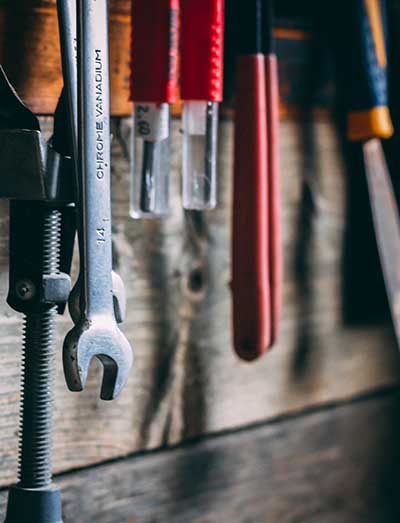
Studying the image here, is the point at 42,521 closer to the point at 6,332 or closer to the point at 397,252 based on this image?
the point at 6,332

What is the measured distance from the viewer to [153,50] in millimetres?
604

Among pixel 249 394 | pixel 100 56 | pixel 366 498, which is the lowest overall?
pixel 366 498

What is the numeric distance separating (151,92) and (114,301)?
0.48 ft

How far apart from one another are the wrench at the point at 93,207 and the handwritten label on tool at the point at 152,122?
0.27 ft

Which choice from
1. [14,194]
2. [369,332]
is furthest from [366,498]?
[14,194]

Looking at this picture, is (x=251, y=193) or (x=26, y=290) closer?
(x=26, y=290)

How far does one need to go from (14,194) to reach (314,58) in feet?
1.35

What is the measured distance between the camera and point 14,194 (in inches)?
21.7

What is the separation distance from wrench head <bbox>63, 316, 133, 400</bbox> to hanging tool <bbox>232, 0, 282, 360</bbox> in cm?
15

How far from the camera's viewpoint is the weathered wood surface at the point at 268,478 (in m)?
0.73

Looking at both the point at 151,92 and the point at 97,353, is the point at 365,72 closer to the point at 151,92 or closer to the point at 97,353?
the point at 151,92

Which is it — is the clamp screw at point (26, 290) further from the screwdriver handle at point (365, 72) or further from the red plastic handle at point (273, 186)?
the screwdriver handle at point (365, 72)

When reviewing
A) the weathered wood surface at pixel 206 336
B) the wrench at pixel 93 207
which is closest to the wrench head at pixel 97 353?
the wrench at pixel 93 207

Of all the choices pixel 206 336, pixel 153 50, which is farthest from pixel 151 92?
pixel 206 336
